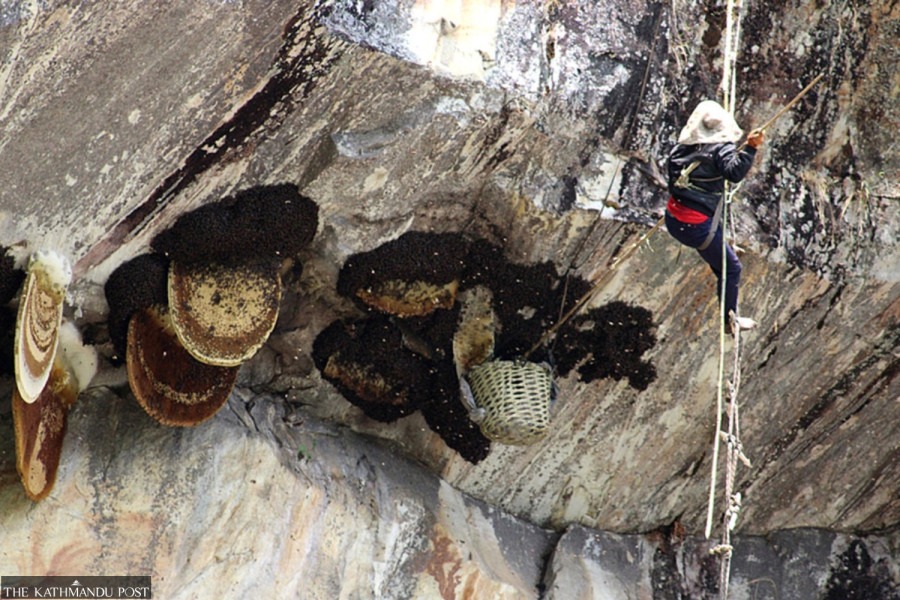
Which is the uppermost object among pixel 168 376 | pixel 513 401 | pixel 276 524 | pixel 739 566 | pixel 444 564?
pixel 168 376

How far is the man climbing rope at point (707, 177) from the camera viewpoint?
601 cm

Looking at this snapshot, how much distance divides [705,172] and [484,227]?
1510 mm

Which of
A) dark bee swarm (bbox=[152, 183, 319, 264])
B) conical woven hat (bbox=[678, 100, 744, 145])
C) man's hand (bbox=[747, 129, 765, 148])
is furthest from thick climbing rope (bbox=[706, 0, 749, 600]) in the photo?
dark bee swarm (bbox=[152, 183, 319, 264])

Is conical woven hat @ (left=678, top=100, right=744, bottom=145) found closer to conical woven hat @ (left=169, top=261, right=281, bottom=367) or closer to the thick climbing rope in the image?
the thick climbing rope

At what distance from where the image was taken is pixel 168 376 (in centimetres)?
698

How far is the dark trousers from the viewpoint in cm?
637

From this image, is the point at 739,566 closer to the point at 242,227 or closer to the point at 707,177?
the point at 707,177

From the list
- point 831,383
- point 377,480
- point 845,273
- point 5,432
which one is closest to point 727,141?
point 845,273

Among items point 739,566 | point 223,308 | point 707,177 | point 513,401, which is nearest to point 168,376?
point 223,308

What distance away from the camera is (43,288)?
6367 millimetres

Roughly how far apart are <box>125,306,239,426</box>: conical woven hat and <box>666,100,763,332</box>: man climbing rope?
2575 mm

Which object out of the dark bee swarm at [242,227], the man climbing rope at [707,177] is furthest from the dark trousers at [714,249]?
the dark bee swarm at [242,227]

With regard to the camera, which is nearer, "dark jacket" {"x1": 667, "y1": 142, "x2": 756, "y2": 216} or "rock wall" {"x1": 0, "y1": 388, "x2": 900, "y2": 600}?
"dark jacket" {"x1": 667, "y1": 142, "x2": 756, "y2": 216}

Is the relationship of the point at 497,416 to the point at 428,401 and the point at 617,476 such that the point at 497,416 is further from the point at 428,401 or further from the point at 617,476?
the point at 617,476
